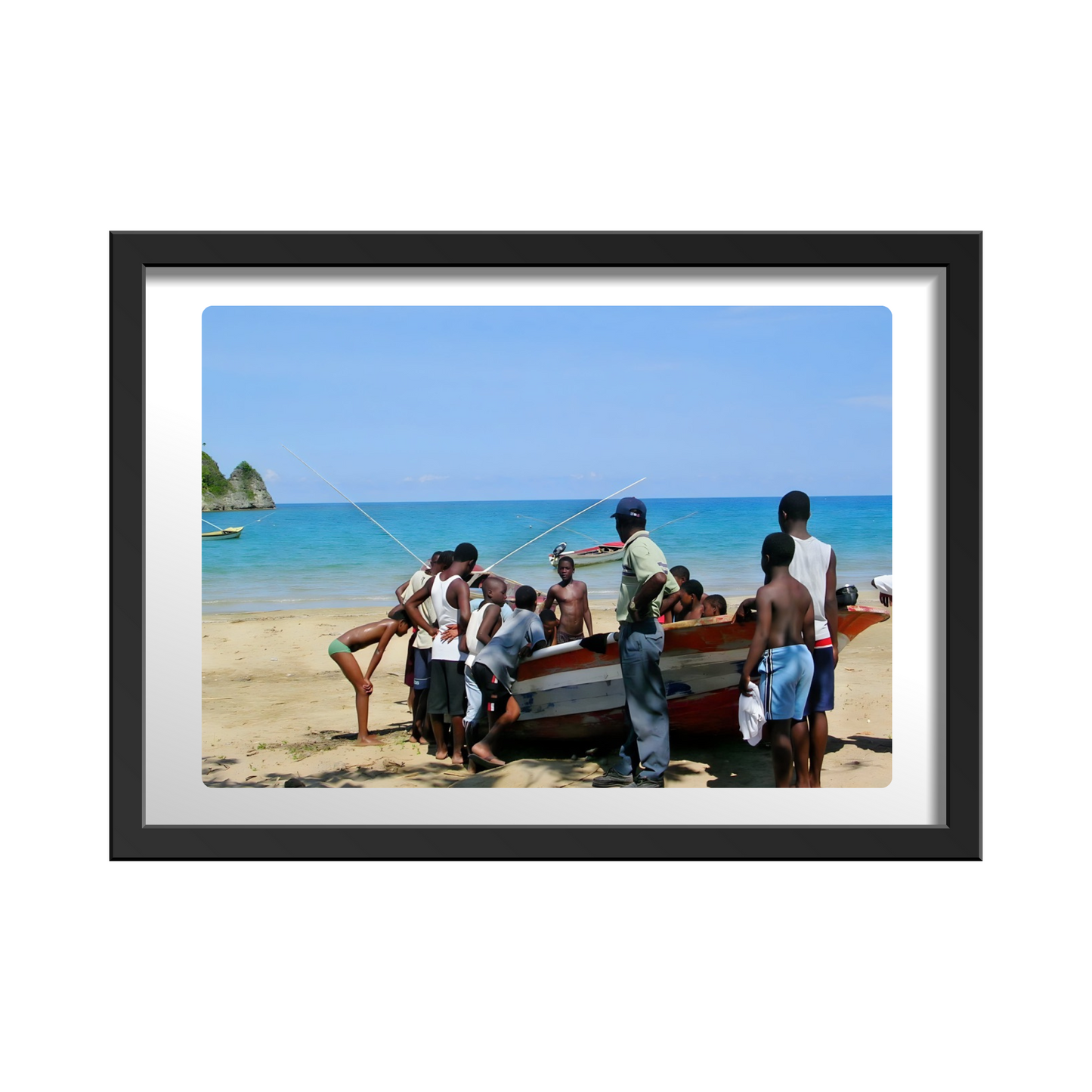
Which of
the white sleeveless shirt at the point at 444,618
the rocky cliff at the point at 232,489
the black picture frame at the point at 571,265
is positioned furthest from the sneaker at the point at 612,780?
the rocky cliff at the point at 232,489

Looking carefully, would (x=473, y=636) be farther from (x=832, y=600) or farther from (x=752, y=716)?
(x=832, y=600)

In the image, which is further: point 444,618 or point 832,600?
point 444,618

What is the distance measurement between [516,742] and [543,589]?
2.95 ft

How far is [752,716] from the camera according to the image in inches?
153

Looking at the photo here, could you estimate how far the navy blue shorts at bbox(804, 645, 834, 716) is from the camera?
12.8 ft

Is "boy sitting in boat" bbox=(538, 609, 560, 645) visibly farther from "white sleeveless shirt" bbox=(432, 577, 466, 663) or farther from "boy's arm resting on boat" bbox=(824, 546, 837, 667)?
"boy's arm resting on boat" bbox=(824, 546, 837, 667)

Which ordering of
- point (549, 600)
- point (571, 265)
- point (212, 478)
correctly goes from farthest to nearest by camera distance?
1. point (549, 600)
2. point (212, 478)
3. point (571, 265)

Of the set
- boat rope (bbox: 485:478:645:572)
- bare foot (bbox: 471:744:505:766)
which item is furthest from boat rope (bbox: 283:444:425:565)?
bare foot (bbox: 471:744:505:766)

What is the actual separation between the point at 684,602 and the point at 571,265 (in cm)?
195

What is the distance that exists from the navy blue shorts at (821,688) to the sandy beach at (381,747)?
56 mm

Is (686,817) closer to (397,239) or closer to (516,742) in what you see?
(516,742)

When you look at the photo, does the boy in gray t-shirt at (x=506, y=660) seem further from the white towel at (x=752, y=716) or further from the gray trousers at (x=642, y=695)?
the white towel at (x=752, y=716)

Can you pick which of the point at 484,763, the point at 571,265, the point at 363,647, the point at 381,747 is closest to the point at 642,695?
the point at 484,763
